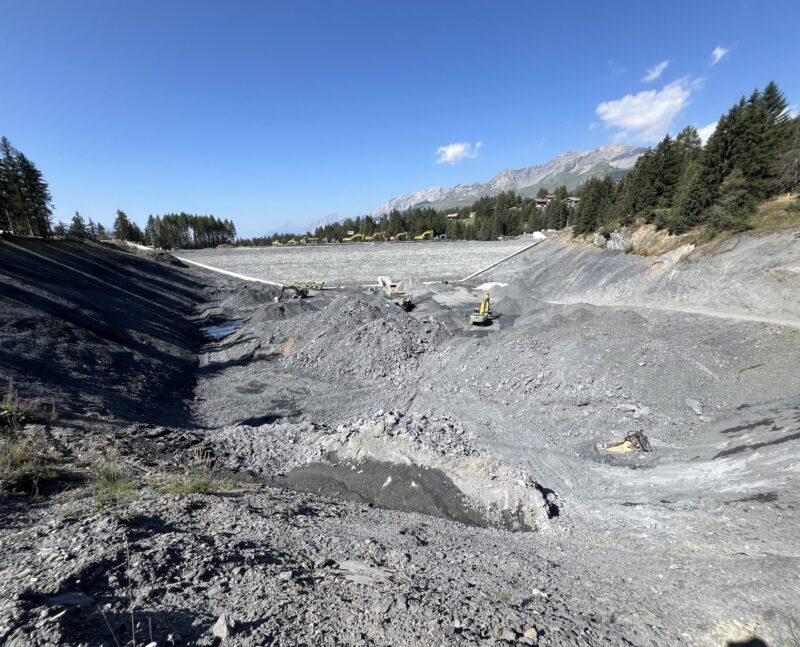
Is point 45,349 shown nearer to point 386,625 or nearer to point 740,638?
point 386,625

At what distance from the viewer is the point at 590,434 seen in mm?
11445

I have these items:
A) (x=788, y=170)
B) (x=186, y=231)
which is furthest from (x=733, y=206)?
(x=186, y=231)

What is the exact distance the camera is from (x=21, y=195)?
47.6 meters

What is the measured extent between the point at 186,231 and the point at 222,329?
80.2 m

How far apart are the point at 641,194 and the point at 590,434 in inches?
1508

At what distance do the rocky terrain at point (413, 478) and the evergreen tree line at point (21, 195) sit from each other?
37.1 metres

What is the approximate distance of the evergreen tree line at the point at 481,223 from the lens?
81.8m

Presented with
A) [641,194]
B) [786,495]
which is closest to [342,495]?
[786,495]

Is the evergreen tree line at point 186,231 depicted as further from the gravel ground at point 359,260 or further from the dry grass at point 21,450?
the dry grass at point 21,450

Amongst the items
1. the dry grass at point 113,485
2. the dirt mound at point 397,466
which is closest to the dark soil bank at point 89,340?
the dry grass at point 113,485

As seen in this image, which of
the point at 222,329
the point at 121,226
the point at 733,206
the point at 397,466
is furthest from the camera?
the point at 121,226

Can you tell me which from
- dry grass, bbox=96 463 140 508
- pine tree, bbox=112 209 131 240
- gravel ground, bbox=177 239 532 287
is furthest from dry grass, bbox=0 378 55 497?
pine tree, bbox=112 209 131 240

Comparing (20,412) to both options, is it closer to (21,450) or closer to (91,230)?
(21,450)

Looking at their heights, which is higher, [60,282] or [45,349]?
[60,282]
